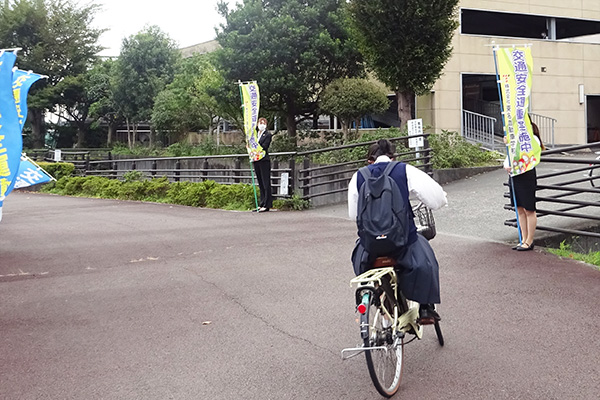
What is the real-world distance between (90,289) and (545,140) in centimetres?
2224

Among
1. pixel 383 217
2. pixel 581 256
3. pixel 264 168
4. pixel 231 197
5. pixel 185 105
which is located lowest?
pixel 581 256

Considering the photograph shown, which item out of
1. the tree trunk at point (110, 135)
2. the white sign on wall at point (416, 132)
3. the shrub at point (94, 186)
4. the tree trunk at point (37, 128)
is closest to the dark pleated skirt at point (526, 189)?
the white sign on wall at point (416, 132)

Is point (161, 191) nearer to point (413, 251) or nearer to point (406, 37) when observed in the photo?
point (406, 37)

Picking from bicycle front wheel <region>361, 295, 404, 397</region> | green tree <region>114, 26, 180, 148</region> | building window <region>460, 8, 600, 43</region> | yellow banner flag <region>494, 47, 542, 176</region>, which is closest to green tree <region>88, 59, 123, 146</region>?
green tree <region>114, 26, 180, 148</region>

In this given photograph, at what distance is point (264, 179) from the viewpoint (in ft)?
48.3

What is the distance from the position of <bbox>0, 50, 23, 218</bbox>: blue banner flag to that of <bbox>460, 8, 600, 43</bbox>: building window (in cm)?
2049

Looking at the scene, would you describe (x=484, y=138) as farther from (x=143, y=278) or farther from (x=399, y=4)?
(x=143, y=278)

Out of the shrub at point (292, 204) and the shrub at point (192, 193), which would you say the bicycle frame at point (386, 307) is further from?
the shrub at point (192, 193)

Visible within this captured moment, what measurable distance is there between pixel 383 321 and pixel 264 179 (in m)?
10.6

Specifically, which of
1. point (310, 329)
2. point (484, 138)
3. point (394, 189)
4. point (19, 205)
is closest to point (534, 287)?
point (310, 329)

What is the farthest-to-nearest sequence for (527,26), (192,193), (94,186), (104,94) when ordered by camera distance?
(104,94) → (527,26) → (94,186) → (192,193)

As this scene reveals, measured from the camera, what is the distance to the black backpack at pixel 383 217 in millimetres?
4164

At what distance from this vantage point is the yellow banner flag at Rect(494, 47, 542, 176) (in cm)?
869

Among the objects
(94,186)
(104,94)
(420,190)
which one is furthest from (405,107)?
(104,94)
